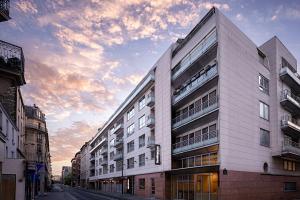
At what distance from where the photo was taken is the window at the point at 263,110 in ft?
118

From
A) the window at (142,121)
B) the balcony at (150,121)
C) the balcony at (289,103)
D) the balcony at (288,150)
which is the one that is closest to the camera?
the balcony at (288,150)

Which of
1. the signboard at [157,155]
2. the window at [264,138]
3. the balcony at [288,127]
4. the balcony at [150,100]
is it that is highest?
the balcony at [150,100]

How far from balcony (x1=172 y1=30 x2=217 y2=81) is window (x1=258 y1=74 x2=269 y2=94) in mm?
7823

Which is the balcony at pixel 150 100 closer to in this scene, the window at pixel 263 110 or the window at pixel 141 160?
the window at pixel 141 160

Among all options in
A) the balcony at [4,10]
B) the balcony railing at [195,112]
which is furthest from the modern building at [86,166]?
the balcony at [4,10]

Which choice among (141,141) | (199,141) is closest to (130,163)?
(141,141)

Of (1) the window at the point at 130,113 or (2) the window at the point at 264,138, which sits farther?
(1) the window at the point at 130,113

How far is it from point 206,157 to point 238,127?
16.0 feet

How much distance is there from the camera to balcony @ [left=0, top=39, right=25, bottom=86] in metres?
9.57

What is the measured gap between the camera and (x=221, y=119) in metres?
29.8

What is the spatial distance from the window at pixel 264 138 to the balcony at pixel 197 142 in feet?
21.7

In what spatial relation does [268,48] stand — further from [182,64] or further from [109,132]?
[109,132]

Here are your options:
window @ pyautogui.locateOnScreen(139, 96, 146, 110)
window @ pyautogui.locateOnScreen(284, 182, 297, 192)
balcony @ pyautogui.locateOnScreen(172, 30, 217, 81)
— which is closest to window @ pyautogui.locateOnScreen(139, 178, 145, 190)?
window @ pyautogui.locateOnScreen(139, 96, 146, 110)

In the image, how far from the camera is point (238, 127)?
104 ft
